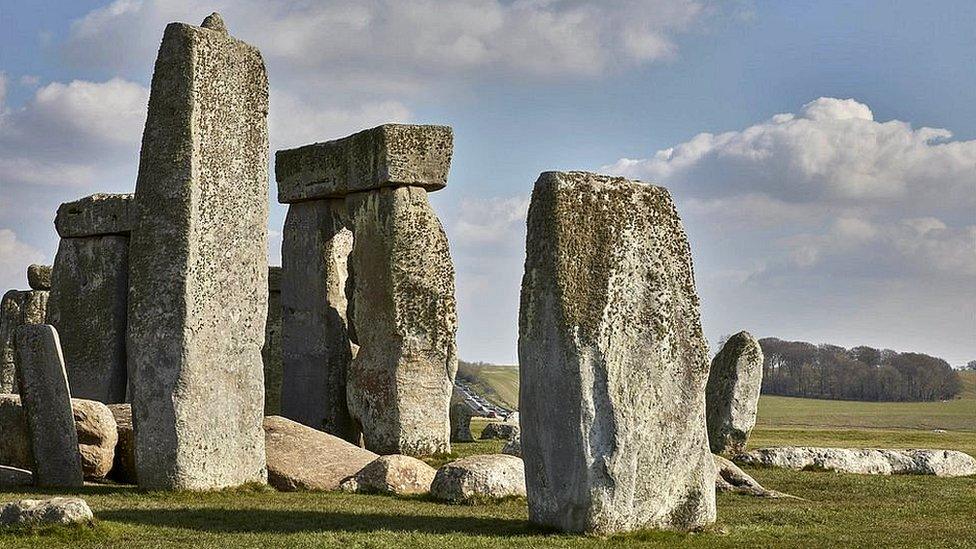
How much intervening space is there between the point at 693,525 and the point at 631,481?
998mm

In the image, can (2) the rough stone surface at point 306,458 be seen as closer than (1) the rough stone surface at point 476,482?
No

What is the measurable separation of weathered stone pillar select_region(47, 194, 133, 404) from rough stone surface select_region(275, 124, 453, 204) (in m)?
4.32

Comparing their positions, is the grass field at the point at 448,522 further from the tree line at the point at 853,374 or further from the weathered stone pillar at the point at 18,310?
the tree line at the point at 853,374

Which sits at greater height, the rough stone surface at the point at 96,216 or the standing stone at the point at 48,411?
the rough stone surface at the point at 96,216

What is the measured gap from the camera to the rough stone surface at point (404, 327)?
24141 mm

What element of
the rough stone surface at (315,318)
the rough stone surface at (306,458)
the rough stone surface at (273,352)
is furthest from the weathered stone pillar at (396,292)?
the rough stone surface at (273,352)

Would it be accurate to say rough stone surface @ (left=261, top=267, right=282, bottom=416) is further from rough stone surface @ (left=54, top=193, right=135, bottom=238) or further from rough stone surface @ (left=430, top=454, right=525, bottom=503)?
rough stone surface @ (left=430, top=454, right=525, bottom=503)

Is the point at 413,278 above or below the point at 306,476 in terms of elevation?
above

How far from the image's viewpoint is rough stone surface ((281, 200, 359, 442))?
85.1 ft

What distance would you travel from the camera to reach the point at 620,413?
40.8 feet

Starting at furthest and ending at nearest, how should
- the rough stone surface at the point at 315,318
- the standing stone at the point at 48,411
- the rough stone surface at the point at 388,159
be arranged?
the rough stone surface at the point at 315,318
the rough stone surface at the point at 388,159
the standing stone at the point at 48,411

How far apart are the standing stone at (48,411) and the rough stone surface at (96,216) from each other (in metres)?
9.13

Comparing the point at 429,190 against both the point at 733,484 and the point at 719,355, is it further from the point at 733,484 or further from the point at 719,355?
the point at 733,484

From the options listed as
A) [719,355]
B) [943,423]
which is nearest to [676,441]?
[719,355]
